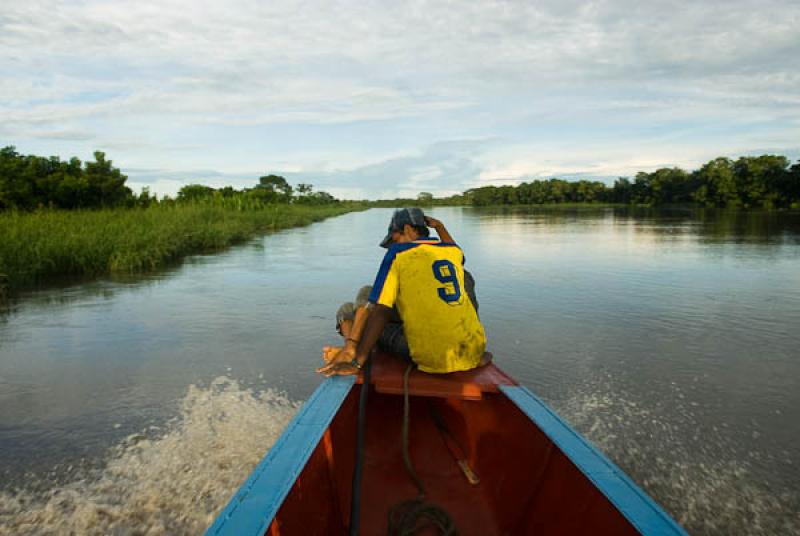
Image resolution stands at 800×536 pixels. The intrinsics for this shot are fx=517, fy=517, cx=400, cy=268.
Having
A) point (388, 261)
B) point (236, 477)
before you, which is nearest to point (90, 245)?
point (236, 477)

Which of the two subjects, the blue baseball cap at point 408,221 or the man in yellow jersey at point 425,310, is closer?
the man in yellow jersey at point 425,310

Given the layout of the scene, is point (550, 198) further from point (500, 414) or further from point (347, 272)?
point (500, 414)

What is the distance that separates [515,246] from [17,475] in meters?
15.5

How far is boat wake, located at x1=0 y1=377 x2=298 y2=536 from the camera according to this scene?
3.04m

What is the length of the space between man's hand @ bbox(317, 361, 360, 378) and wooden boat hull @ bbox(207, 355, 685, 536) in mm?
77

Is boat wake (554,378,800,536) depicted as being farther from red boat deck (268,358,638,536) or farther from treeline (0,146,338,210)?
treeline (0,146,338,210)

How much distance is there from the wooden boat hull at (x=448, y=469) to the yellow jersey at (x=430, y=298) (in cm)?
18

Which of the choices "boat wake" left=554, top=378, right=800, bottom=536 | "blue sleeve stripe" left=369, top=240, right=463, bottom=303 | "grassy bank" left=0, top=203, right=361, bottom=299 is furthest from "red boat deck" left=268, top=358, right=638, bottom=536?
"grassy bank" left=0, top=203, right=361, bottom=299

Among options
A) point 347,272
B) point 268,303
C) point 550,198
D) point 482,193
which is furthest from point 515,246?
point 482,193

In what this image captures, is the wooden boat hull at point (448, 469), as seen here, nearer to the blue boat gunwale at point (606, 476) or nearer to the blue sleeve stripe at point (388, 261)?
the blue boat gunwale at point (606, 476)

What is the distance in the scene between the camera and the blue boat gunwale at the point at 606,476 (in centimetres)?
163

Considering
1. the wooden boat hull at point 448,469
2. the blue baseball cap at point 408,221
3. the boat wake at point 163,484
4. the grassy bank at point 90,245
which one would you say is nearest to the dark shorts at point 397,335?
the wooden boat hull at point 448,469

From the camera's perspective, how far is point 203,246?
17.8 meters

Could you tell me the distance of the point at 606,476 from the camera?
192 cm
